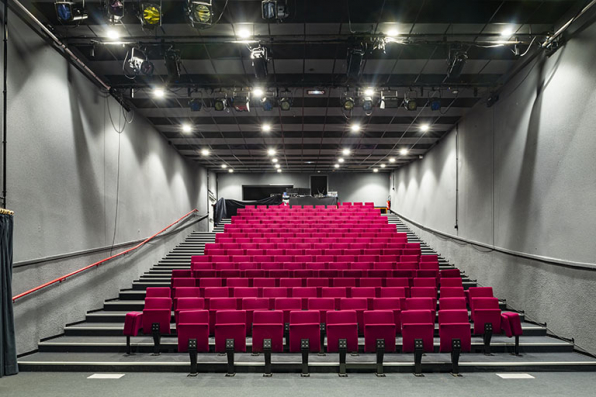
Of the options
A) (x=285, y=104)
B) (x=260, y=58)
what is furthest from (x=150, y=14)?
(x=285, y=104)

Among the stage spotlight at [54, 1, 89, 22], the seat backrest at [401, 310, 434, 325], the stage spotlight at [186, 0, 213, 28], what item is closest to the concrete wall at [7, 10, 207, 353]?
the stage spotlight at [54, 1, 89, 22]

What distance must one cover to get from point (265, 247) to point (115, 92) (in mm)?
4333

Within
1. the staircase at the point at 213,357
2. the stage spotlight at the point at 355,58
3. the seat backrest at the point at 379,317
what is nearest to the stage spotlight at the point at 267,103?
the stage spotlight at the point at 355,58

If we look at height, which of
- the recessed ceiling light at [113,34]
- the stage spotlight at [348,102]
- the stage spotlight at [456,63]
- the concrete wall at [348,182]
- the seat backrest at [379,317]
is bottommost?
the seat backrest at [379,317]

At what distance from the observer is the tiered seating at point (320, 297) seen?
4.32 meters

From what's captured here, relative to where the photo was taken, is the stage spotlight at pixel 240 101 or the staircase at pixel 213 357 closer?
the staircase at pixel 213 357

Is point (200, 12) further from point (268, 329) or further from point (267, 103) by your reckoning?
point (268, 329)

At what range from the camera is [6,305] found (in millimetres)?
3982

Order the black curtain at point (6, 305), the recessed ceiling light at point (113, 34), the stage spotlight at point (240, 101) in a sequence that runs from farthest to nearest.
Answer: the stage spotlight at point (240, 101)
the recessed ceiling light at point (113, 34)
the black curtain at point (6, 305)

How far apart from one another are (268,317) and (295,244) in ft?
13.8

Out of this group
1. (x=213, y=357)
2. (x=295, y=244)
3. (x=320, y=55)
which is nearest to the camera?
(x=213, y=357)

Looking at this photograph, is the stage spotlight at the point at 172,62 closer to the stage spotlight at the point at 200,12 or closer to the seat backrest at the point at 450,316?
the stage spotlight at the point at 200,12

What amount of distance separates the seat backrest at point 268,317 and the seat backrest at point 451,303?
2.14 meters

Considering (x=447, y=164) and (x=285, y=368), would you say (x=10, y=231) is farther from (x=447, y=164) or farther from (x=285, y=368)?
(x=447, y=164)
